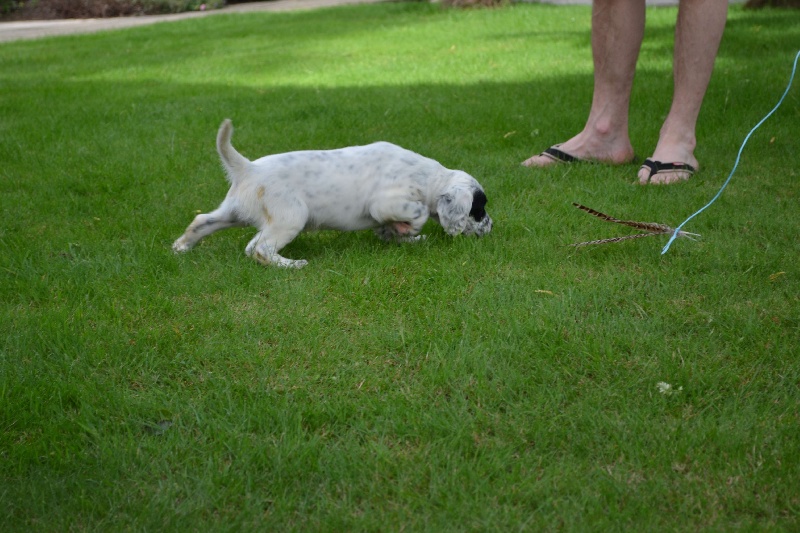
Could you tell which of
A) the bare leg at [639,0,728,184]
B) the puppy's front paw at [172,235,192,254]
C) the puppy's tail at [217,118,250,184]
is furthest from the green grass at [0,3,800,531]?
the puppy's tail at [217,118,250,184]

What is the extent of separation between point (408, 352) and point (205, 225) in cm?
137

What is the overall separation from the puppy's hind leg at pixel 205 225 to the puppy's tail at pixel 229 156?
15cm

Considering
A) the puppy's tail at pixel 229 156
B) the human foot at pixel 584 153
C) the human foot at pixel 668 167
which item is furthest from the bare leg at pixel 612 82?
the puppy's tail at pixel 229 156

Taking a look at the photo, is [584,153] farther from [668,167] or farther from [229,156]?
[229,156]

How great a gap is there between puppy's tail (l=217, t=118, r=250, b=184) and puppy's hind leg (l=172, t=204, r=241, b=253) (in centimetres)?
15

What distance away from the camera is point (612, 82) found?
5.11 metres

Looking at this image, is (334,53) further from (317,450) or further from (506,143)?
(317,450)

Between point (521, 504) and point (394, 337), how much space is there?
3.12ft

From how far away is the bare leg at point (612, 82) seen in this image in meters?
5.03

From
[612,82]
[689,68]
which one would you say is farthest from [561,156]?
[689,68]

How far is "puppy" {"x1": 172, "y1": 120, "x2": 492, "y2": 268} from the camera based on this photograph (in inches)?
143

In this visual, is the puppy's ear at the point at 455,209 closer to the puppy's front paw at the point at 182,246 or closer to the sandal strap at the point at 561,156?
the puppy's front paw at the point at 182,246

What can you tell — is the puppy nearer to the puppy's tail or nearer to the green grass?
the puppy's tail

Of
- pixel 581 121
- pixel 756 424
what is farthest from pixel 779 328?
pixel 581 121
